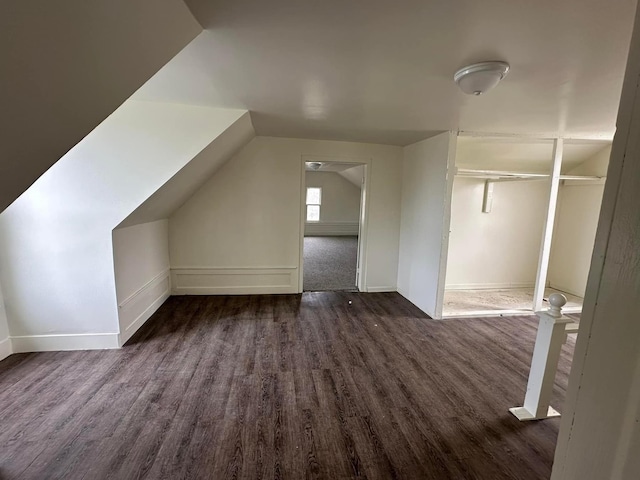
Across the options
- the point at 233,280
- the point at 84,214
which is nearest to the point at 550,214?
the point at 233,280

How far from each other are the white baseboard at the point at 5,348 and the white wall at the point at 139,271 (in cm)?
81

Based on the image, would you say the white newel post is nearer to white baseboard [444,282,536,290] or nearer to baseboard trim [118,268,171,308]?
white baseboard [444,282,536,290]

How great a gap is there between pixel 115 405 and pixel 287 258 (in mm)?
2448

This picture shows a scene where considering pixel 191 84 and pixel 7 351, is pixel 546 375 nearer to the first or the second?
pixel 191 84

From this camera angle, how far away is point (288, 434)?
1723mm

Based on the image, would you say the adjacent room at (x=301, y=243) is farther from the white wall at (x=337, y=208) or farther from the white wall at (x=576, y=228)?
the white wall at (x=337, y=208)

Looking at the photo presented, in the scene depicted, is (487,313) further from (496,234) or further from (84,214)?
(84,214)

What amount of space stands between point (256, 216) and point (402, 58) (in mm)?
2790

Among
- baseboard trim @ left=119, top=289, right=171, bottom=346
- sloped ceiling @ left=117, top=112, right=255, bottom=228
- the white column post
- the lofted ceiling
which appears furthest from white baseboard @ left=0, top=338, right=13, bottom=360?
the white column post

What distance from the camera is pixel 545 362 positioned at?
6.04ft

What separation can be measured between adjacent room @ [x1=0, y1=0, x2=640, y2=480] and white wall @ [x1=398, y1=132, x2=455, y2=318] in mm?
30

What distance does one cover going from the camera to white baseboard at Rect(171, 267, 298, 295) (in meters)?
3.94

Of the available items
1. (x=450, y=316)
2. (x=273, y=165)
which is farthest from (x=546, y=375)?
(x=273, y=165)

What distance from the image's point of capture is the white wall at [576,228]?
158 inches
